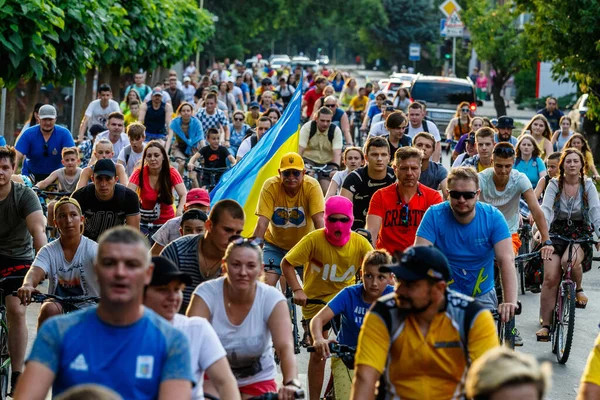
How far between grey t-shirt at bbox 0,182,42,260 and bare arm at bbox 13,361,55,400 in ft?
16.4

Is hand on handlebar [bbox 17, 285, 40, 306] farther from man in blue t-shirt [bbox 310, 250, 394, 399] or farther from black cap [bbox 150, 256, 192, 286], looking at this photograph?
black cap [bbox 150, 256, 192, 286]

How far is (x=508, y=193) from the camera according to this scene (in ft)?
36.0

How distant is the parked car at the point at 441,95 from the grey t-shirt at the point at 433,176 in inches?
747

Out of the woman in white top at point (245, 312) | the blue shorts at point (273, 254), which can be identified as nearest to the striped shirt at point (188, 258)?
the woman in white top at point (245, 312)

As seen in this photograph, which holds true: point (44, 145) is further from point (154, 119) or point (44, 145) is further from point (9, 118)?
point (9, 118)

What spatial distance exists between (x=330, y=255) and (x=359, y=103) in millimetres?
25050

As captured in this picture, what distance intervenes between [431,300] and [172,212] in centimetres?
721

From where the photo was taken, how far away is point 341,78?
42906 millimetres

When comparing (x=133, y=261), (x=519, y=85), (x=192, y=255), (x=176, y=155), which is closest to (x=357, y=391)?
(x=133, y=261)

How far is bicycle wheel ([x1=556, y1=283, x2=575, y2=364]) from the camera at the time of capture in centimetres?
1096

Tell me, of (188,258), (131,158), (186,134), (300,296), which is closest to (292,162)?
(300,296)

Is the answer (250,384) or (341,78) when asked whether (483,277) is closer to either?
(250,384)

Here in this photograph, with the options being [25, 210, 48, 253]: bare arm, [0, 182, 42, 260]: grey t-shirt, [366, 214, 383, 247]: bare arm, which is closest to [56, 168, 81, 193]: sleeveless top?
[0, 182, 42, 260]: grey t-shirt

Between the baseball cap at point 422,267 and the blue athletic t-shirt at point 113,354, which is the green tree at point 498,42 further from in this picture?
the blue athletic t-shirt at point 113,354
